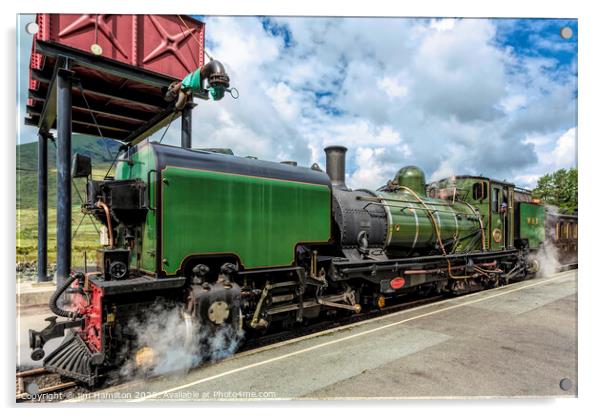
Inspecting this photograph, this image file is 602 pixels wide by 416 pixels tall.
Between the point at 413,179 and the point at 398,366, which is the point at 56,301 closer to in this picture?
the point at 398,366

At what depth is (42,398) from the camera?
12.6 feet

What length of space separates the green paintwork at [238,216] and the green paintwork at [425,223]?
259 centimetres

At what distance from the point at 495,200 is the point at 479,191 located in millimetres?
641

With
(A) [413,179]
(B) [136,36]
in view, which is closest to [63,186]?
(B) [136,36]

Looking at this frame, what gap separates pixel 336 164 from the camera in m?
7.71

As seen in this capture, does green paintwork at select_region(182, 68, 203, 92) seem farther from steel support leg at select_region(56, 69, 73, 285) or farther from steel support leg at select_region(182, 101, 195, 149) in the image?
steel support leg at select_region(56, 69, 73, 285)

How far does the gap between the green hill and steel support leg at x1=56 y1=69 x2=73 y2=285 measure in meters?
0.14

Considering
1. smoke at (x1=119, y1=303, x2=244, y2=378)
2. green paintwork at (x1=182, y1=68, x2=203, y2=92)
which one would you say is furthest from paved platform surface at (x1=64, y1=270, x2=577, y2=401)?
green paintwork at (x1=182, y1=68, x2=203, y2=92)

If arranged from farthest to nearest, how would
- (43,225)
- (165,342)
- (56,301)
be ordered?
(43,225), (165,342), (56,301)

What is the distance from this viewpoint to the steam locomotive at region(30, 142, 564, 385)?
169 inches

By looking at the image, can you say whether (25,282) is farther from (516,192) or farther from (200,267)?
(516,192)

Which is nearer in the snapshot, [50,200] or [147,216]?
[147,216]

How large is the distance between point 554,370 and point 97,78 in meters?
8.07

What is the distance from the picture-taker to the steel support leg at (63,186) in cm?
495
